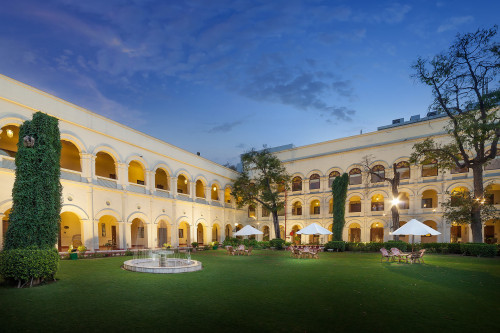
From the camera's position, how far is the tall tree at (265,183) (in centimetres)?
3080

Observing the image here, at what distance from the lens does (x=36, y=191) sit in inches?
357

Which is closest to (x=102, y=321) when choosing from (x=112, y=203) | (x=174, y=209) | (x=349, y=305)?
(x=349, y=305)

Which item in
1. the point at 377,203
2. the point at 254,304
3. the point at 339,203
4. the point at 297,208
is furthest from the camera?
the point at 297,208

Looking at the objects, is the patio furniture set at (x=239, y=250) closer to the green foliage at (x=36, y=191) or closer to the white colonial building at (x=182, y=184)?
the white colonial building at (x=182, y=184)

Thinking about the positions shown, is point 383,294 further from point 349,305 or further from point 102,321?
point 102,321

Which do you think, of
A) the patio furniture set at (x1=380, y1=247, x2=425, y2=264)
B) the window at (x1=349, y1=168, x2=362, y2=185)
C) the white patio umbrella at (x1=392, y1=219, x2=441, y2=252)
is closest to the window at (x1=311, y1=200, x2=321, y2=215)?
the window at (x1=349, y1=168, x2=362, y2=185)

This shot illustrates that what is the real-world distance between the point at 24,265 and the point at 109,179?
1301 cm

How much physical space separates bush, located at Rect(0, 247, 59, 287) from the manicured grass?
41cm

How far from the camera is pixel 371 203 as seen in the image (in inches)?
1175

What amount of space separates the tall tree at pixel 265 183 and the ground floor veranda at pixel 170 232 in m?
4.06

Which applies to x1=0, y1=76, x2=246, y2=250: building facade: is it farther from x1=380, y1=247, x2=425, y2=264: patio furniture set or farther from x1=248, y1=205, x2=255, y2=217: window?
x1=380, y1=247, x2=425, y2=264: patio furniture set

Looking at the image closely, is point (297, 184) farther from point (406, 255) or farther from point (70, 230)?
point (70, 230)

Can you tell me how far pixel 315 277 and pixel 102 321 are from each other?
23.9ft

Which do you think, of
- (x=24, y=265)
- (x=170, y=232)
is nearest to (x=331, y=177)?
(x=170, y=232)
